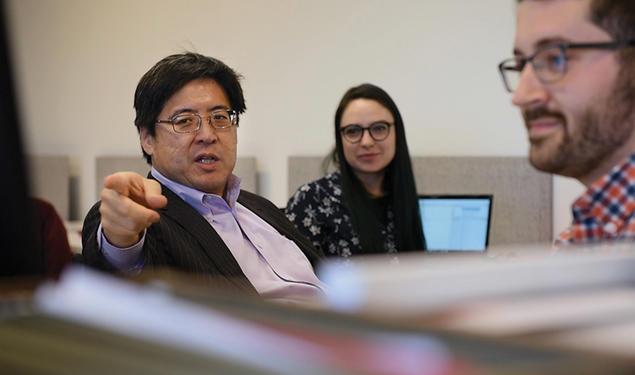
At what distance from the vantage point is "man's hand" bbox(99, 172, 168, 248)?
A: 816 millimetres

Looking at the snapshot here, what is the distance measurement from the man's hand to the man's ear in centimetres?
A: 36

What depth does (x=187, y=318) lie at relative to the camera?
6.8 inches

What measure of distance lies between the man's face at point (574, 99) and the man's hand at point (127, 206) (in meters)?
0.43

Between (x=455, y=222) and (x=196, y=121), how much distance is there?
121cm

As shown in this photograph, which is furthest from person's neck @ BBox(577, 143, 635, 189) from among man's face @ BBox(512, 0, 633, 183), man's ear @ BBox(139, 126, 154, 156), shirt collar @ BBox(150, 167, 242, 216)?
man's ear @ BBox(139, 126, 154, 156)

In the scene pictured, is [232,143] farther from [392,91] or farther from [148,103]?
[392,91]

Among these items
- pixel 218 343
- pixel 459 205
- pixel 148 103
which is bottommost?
pixel 459 205

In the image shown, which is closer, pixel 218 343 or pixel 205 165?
pixel 218 343

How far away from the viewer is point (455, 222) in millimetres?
2201

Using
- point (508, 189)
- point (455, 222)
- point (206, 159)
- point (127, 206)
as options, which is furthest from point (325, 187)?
point (127, 206)

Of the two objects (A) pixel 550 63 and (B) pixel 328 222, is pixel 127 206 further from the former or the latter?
(B) pixel 328 222

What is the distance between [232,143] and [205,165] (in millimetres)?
84

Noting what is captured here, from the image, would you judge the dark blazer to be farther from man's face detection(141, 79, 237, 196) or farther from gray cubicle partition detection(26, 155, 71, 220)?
gray cubicle partition detection(26, 155, 71, 220)

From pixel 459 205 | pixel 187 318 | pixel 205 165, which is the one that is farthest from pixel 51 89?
pixel 187 318
